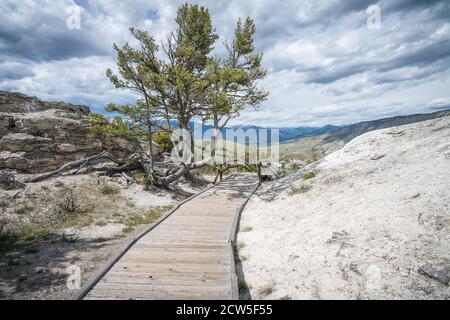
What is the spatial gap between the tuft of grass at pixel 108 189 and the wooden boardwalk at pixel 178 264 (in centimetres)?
596

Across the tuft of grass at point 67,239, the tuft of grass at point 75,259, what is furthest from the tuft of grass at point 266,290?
the tuft of grass at point 67,239

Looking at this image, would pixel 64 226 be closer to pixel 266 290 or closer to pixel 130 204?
pixel 130 204

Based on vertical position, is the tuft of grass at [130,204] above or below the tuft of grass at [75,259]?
above

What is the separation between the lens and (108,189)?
15.3 meters

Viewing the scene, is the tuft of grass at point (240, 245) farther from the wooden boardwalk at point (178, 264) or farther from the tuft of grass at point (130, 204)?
the tuft of grass at point (130, 204)

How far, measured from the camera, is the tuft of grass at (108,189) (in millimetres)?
15195

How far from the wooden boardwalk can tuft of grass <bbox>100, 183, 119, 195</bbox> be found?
19.5ft

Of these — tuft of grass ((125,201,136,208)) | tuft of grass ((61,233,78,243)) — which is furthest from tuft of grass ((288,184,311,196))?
tuft of grass ((61,233,78,243))

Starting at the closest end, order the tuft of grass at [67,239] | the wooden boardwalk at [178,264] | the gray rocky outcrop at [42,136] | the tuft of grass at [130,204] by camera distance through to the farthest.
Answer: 1. the wooden boardwalk at [178,264]
2. the tuft of grass at [67,239]
3. the tuft of grass at [130,204]
4. the gray rocky outcrop at [42,136]

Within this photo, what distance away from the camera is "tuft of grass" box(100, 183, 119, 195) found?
15195 millimetres

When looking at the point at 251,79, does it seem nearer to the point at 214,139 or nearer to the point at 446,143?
the point at 214,139

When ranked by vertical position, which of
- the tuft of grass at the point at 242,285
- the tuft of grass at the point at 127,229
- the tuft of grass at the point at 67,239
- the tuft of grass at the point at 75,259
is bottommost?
the tuft of grass at the point at 242,285

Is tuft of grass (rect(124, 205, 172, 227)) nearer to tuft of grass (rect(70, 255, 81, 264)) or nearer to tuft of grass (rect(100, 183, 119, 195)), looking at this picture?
tuft of grass (rect(100, 183, 119, 195))
